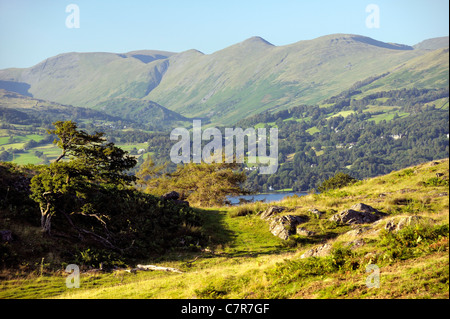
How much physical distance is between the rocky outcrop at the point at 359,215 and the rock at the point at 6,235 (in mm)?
22379

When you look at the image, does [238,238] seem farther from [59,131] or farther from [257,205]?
[59,131]

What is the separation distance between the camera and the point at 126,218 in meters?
27.7

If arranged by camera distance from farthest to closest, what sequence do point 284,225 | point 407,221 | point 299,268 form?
point 284,225 → point 407,221 → point 299,268

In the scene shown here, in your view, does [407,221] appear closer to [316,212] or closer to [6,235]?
[316,212]

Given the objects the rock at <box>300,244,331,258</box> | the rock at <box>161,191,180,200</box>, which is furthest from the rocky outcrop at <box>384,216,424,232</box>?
the rock at <box>161,191,180,200</box>

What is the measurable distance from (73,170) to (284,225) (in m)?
16.1

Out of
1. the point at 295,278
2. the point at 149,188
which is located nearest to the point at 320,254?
the point at 295,278

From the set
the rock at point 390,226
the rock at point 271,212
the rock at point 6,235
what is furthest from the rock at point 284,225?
the rock at point 6,235

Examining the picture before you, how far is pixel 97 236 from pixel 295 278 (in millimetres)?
16068

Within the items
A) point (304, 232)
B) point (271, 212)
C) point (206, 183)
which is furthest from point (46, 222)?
point (206, 183)

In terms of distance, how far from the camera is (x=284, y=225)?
87.0 ft

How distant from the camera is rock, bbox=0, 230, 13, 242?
20016 mm

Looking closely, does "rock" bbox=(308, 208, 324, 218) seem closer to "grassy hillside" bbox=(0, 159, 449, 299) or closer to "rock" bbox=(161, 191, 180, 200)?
"grassy hillside" bbox=(0, 159, 449, 299)

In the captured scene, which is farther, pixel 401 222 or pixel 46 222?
pixel 46 222
